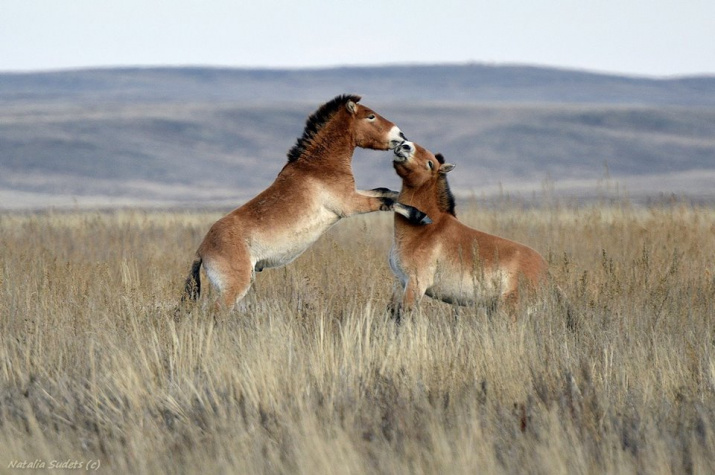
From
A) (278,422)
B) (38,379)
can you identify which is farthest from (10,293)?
→ (278,422)

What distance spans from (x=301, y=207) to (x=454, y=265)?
1.42 metres

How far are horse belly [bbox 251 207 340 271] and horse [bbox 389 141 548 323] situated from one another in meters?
0.72

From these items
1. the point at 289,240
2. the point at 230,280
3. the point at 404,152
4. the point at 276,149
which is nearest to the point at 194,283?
the point at 230,280

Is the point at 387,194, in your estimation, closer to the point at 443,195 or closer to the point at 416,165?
the point at 416,165

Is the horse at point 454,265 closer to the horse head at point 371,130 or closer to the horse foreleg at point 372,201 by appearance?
the horse foreleg at point 372,201

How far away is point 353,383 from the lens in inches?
241

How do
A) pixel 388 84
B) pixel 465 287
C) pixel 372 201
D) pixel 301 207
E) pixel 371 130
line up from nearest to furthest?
pixel 465 287
pixel 301 207
pixel 372 201
pixel 371 130
pixel 388 84

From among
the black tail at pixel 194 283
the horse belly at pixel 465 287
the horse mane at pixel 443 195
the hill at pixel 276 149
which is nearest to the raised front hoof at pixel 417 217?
the horse mane at pixel 443 195

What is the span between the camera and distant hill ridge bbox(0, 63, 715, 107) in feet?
416

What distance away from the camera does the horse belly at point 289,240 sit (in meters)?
8.73

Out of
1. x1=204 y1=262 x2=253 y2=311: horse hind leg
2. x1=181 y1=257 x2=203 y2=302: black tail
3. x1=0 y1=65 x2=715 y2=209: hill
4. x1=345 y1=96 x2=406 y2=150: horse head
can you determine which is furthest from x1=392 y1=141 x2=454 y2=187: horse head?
x1=0 y1=65 x2=715 y2=209: hill

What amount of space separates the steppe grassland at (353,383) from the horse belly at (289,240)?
0.35m

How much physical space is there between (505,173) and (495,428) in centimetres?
6070

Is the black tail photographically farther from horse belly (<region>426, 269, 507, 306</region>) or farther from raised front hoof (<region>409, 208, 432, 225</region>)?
horse belly (<region>426, 269, 507, 306</region>)
